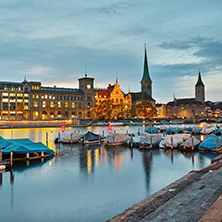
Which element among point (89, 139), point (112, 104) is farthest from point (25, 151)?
point (112, 104)

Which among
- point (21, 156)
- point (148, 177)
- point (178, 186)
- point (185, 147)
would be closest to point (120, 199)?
point (178, 186)

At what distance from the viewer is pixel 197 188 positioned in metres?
15.4

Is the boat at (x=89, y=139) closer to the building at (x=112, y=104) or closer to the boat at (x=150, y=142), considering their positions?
the boat at (x=150, y=142)

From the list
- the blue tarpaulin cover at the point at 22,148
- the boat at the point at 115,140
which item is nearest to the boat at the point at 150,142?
the boat at the point at 115,140

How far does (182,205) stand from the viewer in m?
12.4

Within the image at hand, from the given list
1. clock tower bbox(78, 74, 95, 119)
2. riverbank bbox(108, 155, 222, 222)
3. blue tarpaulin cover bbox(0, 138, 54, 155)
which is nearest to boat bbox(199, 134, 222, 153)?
riverbank bbox(108, 155, 222, 222)

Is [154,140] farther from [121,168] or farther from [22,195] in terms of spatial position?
[22,195]

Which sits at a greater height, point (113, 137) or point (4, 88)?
point (4, 88)

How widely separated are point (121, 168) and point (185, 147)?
1524 cm

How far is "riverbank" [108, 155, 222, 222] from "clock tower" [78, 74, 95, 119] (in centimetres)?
14352

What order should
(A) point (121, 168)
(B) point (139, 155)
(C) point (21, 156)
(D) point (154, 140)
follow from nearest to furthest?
(A) point (121, 168)
(C) point (21, 156)
(B) point (139, 155)
(D) point (154, 140)

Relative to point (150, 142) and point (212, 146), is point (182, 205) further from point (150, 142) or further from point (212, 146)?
point (150, 142)

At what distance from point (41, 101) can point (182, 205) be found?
141592 mm

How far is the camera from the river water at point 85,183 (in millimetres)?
15844
